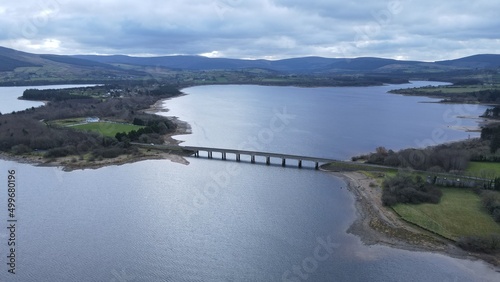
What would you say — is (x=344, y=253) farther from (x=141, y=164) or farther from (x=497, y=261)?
(x=141, y=164)

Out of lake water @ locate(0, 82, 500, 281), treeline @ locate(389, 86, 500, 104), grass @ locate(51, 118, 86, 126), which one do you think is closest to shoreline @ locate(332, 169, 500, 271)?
lake water @ locate(0, 82, 500, 281)

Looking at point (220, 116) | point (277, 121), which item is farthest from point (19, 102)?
point (277, 121)

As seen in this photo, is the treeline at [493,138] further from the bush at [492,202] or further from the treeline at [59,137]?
the treeline at [59,137]

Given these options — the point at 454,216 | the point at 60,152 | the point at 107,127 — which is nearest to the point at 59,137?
the point at 60,152

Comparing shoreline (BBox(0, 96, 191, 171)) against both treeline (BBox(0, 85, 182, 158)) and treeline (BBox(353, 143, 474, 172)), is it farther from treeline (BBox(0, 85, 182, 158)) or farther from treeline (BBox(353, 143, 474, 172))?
treeline (BBox(353, 143, 474, 172))

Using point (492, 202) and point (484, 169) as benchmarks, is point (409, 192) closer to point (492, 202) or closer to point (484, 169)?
point (492, 202)

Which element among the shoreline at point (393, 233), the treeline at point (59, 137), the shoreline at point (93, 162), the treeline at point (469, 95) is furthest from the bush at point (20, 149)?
the treeline at point (469, 95)
